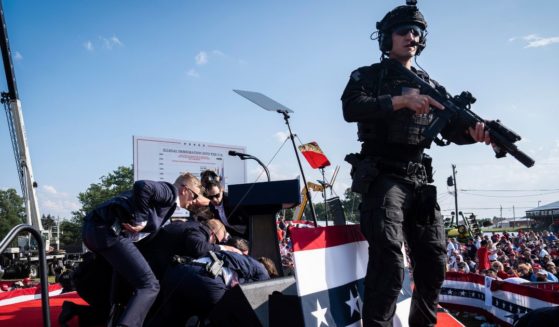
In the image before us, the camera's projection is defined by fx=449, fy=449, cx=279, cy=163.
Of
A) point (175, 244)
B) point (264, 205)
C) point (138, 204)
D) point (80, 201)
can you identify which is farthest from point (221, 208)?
point (80, 201)

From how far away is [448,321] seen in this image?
3.94m

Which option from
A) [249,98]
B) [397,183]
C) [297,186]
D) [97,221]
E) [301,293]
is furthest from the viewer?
[249,98]

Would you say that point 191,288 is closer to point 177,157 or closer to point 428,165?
point 428,165

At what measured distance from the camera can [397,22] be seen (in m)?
3.12

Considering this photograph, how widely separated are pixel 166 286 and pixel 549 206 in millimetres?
70358

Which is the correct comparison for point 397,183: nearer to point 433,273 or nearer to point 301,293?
point 433,273

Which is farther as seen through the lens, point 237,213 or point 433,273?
point 237,213

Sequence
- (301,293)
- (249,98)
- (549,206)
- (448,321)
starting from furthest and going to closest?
(549,206) < (249,98) < (448,321) < (301,293)

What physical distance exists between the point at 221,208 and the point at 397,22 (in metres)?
3.41

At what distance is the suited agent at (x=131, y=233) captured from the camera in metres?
3.44

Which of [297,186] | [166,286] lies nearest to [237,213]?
[297,186]

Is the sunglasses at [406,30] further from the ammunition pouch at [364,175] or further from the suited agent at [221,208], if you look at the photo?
the suited agent at [221,208]

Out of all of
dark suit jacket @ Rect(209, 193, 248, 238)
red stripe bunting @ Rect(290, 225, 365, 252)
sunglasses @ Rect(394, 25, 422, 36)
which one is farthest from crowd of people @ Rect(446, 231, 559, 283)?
sunglasses @ Rect(394, 25, 422, 36)

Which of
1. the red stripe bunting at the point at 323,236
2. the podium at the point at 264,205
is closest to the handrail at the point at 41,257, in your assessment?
the red stripe bunting at the point at 323,236
